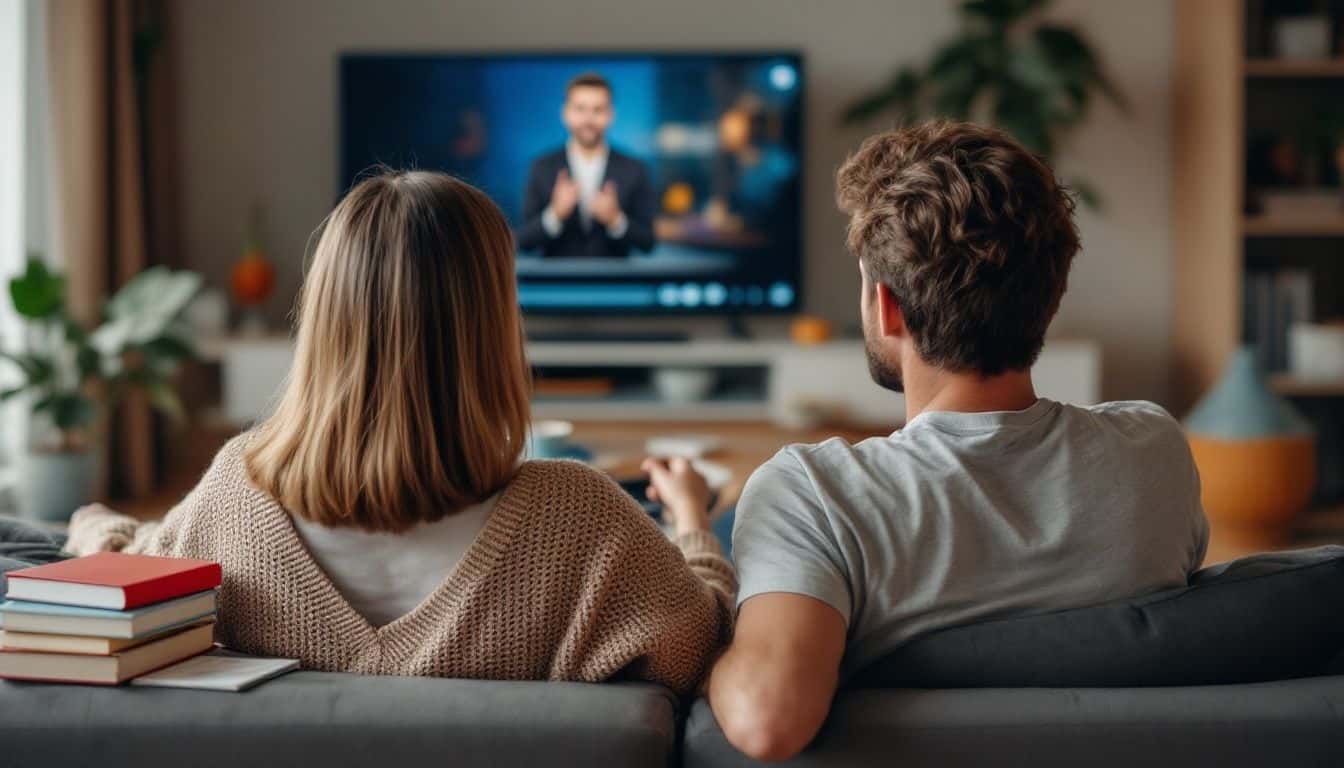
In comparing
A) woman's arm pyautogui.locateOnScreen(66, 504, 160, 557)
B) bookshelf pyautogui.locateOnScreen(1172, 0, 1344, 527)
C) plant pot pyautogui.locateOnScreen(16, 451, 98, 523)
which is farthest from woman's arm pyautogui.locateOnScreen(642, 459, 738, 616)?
bookshelf pyautogui.locateOnScreen(1172, 0, 1344, 527)

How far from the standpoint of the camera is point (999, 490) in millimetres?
1229

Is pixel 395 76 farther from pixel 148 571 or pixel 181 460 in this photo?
pixel 148 571

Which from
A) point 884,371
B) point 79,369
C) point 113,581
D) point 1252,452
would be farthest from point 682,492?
point 79,369

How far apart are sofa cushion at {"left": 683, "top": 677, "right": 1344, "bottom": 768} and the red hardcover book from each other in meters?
0.46

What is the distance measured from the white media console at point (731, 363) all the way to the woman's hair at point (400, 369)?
3.28m

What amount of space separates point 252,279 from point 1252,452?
10.5ft

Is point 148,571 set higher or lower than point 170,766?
higher

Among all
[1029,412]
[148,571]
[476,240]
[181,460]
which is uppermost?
[476,240]

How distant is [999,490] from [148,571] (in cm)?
74

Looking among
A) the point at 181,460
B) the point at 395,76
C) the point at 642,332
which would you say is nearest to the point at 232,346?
the point at 181,460

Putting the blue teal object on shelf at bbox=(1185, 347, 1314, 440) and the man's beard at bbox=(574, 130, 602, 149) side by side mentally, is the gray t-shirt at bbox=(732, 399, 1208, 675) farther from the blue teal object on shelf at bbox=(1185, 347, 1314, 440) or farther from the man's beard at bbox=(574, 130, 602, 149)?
the man's beard at bbox=(574, 130, 602, 149)

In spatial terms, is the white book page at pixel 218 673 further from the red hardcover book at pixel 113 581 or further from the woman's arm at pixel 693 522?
the woman's arm at pixel 693 522

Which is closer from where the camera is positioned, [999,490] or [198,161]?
[999,490]

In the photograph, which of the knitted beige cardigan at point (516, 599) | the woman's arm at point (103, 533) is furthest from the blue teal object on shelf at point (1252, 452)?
the woman's arm at point (103, 533)
